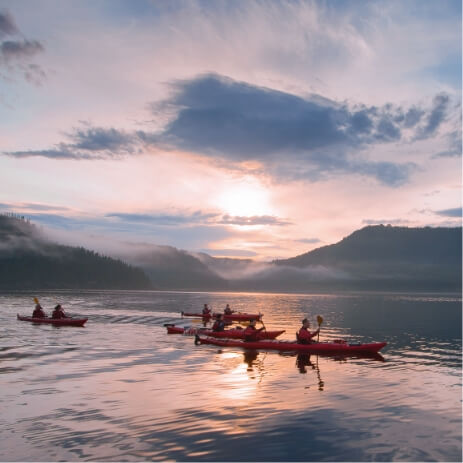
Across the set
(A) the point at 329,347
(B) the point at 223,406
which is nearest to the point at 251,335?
(A) the point at 329,347

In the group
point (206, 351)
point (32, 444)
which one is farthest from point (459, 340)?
point (32, 444)

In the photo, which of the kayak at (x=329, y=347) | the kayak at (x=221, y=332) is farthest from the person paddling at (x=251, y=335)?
the kayak at (x=221, y=332)

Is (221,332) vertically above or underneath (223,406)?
above

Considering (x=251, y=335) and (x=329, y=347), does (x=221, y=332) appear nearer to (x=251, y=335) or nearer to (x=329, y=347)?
(x=251, y=335)

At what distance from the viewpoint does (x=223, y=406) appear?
771 inches

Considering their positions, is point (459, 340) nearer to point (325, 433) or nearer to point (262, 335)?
point (262, 335)

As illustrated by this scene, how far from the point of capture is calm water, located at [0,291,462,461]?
49.1 ft

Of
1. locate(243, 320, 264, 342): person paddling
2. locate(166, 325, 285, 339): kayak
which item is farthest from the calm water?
locate(166, 325, 285, 339): kayak

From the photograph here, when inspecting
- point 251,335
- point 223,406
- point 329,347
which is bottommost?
point 223,406

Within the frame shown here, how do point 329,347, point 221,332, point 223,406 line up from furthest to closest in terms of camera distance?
point 221,332 → point 329,347 → point 223,406

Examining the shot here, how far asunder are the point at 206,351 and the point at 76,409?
18.2 metres

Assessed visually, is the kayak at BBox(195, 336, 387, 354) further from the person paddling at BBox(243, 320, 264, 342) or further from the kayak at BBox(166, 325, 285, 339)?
the kayak at BBox(166, 325, 285, 339)

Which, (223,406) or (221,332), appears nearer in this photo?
(223,406)

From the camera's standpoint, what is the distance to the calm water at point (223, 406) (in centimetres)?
1496
